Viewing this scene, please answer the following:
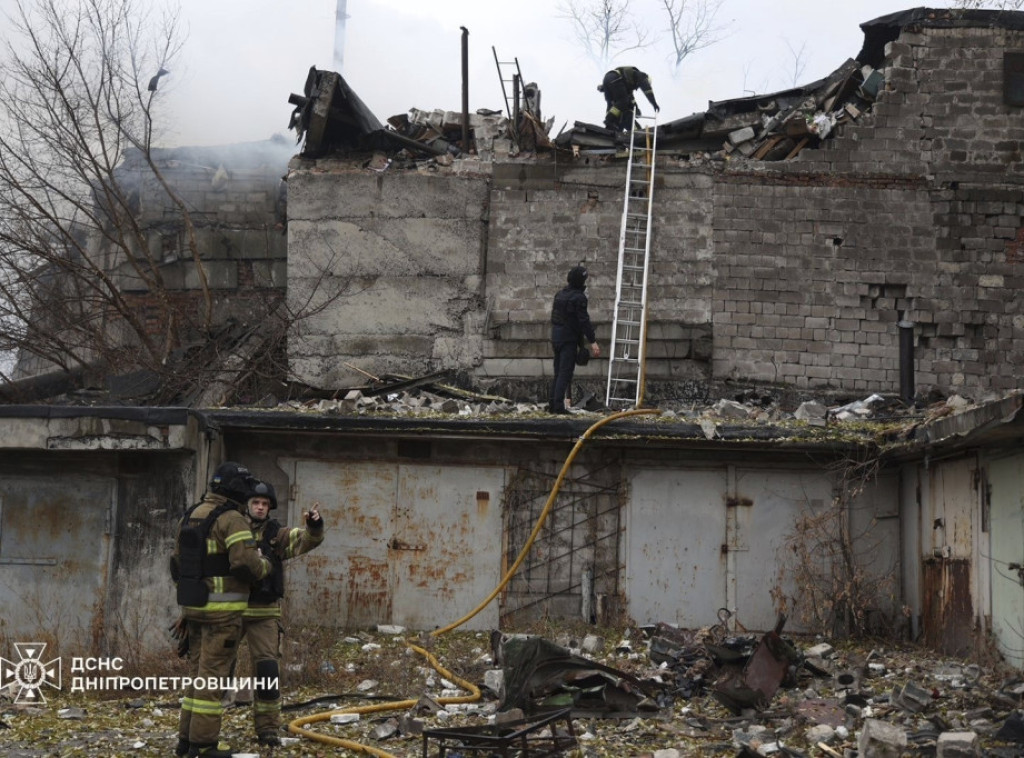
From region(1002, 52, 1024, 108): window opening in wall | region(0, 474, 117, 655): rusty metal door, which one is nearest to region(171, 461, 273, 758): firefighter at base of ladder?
region(0, 474, 117, 655): rusty metal door

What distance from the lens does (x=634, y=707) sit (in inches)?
328

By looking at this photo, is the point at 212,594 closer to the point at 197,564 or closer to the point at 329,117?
the point at 197,564

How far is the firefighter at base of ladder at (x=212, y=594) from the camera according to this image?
6.82 meters

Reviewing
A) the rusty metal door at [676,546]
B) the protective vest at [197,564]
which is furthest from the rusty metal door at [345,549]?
the protective vest at [197,564]

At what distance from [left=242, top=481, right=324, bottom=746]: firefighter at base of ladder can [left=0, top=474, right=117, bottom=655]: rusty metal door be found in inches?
153

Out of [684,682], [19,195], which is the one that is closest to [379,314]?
[19,195]

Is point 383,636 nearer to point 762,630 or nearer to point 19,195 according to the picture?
point 762,630

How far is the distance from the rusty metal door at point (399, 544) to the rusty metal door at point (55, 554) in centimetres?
187

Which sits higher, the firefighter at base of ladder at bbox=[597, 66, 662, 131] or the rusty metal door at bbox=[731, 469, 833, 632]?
the firefighter at base of ladder at bbox=[597, 66, 662, 131]

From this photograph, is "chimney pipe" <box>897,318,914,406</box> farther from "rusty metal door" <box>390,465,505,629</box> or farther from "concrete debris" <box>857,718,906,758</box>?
"concrete debris" <box>857,718,906,758</box>

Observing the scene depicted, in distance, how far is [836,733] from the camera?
747 cm

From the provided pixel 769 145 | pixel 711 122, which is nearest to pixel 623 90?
pixel 711 122

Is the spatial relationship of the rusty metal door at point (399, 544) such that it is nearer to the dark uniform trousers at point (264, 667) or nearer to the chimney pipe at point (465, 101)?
the dark uniform trousers at point (264, 667)

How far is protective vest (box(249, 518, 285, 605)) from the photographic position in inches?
283
